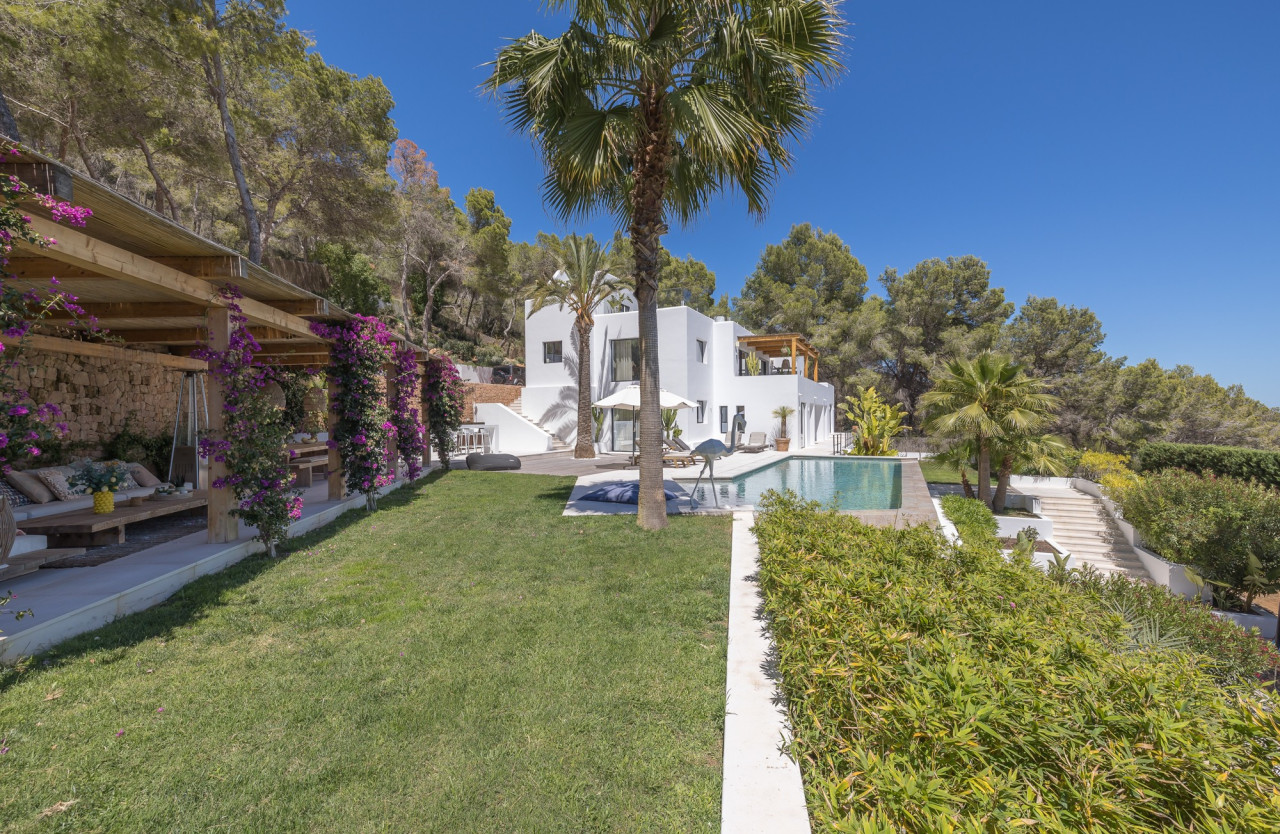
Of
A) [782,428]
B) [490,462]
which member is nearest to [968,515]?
[490,462]

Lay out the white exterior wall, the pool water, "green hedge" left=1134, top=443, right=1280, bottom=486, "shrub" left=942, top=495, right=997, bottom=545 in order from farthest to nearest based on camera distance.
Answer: the white exterior wall, "green hedge" left=1134, top=443, right=1280, bottom=486, the pool water, "shrub" left=942, top=495, right=997, bottom=545

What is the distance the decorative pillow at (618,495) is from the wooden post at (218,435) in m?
5.48

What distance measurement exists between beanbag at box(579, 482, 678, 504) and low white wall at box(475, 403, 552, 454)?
1210 centimetres

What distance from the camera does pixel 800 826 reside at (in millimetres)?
2217

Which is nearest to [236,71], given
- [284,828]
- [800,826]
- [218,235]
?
[218,235]

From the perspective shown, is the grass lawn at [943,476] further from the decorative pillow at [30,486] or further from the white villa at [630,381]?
the decorative pillow at [30,486]

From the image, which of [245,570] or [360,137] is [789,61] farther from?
[360,137]

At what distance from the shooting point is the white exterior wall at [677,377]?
21.6 m

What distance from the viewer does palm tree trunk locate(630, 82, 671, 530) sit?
7.19m

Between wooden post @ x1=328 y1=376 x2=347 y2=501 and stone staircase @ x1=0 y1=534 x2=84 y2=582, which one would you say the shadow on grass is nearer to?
stone staircase @ x1=0 y1=534 x2=84 y2=582

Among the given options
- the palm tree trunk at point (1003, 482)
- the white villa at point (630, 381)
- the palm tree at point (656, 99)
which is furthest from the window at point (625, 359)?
the palm tree at point (656, 99)

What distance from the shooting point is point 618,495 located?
33.1 ft

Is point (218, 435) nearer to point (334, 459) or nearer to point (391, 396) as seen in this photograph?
Result: point (334, 459)

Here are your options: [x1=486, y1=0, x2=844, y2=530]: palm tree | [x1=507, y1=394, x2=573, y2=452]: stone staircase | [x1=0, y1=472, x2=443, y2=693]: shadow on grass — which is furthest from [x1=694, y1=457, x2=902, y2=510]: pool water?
[x1=507, y1=394, x2=573, y2=452]: stone staircase
